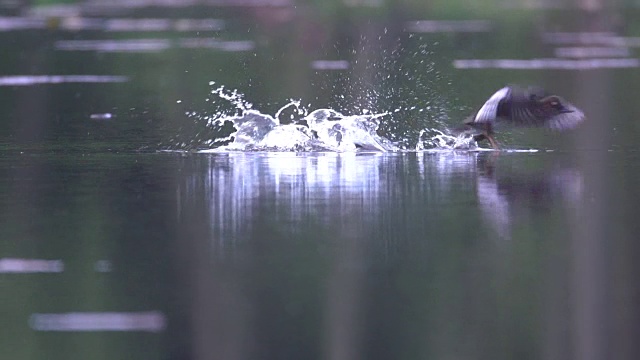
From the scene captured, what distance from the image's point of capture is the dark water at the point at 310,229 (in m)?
4.91

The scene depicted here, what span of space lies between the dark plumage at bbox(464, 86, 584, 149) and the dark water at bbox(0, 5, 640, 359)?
20 cm

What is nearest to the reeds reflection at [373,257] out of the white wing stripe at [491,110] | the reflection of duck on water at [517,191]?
the reflection of duck on water at [517,191]

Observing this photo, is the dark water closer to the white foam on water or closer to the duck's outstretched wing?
the white foam on water

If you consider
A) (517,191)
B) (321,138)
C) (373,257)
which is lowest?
(373,257)

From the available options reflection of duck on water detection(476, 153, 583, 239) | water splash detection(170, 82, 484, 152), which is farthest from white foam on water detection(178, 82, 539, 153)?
reflection of duck on water detection(476, 153, 583, 239)

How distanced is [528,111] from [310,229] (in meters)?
3.23

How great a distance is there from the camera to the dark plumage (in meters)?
9.43

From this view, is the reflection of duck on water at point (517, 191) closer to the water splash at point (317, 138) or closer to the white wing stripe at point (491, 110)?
the white wing stripe at point (491, 110)

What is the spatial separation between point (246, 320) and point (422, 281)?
0.79m

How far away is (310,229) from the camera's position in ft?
21.4

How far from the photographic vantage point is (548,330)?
4973 millimetres

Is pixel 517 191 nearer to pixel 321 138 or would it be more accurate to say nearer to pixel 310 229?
pixel 310 229

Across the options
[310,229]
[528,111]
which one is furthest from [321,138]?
[310,229]

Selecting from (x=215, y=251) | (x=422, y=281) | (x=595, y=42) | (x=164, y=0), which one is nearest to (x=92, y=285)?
(x=215, y=251)
